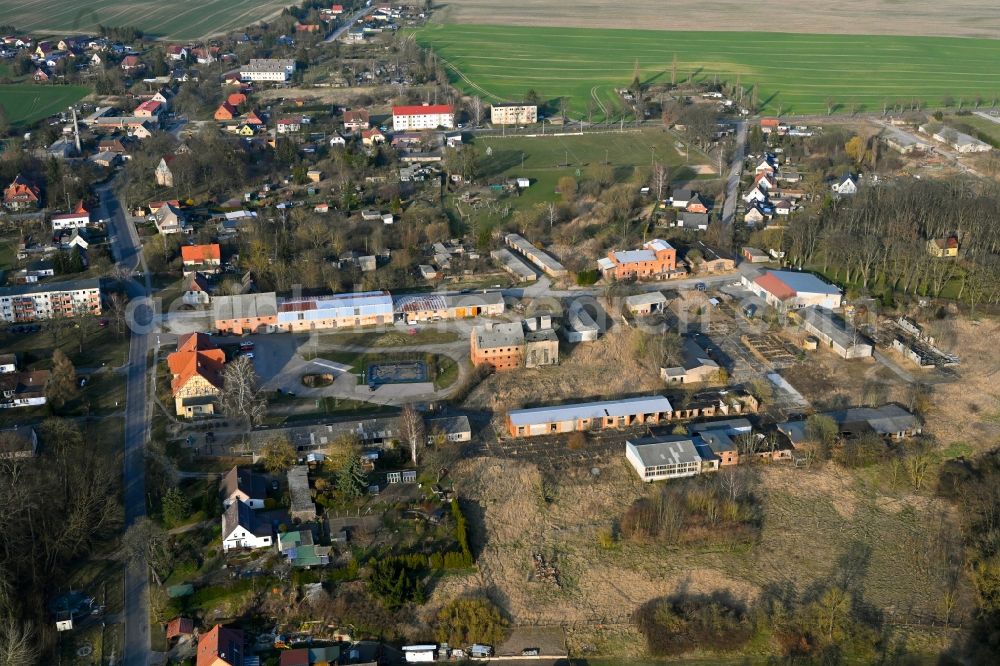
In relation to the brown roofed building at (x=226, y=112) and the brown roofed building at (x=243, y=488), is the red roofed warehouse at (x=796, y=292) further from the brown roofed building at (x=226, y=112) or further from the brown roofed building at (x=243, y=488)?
the brown roofed building at (x=226, y=112)

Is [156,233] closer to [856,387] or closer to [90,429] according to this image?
[90,429]

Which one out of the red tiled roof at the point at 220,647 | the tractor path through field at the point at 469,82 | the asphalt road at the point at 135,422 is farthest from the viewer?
the tractor path through field at the point at 469,82

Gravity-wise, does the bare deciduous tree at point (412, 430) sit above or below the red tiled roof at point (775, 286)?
below

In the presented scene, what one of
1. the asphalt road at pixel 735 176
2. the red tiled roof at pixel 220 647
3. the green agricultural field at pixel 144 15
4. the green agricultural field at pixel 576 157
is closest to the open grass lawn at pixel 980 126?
the asphalt road at pixel 735 176

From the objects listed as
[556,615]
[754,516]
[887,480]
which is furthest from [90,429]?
[887,480]

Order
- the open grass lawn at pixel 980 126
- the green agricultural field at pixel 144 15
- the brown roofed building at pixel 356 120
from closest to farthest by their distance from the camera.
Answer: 1. the open grass lawn at pixel 980 126
2. the brown roofed building at pixel 356 120
3. the green agricultural field at pixel 144 15

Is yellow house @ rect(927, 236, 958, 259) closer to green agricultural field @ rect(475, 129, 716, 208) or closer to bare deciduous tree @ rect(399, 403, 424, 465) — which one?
green agricultural field @ rect(475, 129, 716, 208)

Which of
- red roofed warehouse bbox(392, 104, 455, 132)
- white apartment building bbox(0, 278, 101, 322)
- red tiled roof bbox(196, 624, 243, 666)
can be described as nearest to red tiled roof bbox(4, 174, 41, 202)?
white apartment building bbox(0, 278, 101, 322)
